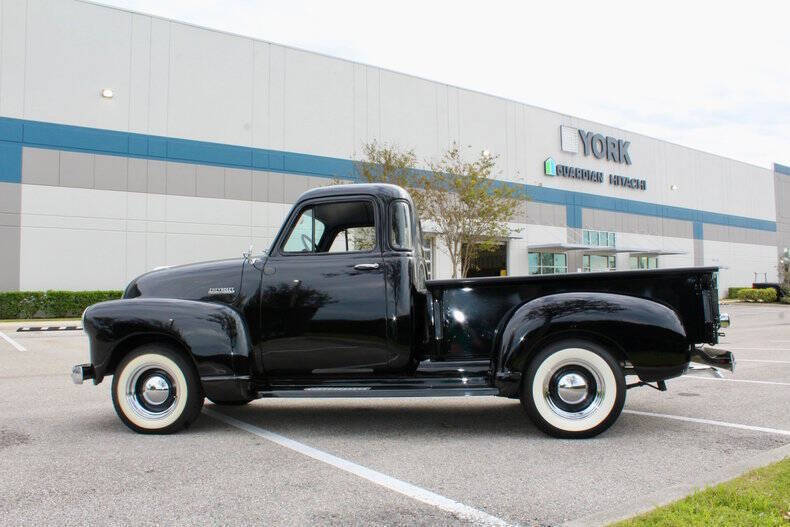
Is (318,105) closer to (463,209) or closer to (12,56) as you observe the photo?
(463,209)

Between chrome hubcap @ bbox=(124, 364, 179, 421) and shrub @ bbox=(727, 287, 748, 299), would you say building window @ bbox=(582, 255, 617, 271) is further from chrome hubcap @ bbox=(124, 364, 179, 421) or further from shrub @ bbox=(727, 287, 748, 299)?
chrome hubcap @ bbox=(124, 364, 179, 421)

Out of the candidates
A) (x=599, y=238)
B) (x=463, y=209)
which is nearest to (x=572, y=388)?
(x=463, y=209)

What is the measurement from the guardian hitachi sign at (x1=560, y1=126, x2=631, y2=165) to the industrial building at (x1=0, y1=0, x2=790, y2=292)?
275cm

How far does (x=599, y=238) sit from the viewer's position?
39438 mm

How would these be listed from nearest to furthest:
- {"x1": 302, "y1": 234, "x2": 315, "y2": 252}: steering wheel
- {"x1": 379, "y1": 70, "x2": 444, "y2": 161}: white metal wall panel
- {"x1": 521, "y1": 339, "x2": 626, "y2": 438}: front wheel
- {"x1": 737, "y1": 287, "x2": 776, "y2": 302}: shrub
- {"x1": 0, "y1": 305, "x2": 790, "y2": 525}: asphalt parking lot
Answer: {"x1": 0, "y1": 305, "x2": 790, "y2": 525}: asphalt parking lot
{"x1": 521, "y1": 339, "x2": 626, "y2": 438}: front wheel
{"x1": 302, "y1": 234, "x2": 315, "y2": 252}: steering wheel
{"x1": 379, "y1": 70, "x2": 444, "y2": 161}: white metal wall panel
{"x1": 737, "y1": 287, "x2": 776, "y2": 302}: shrub

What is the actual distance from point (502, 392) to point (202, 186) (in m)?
22.2

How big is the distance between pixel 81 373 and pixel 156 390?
652 mm

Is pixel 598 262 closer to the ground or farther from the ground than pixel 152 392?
farther from the ground

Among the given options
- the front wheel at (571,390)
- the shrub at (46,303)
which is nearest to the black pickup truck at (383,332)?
the front wheel at (571,390)

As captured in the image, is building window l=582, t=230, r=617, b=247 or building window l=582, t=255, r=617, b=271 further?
building window l=582, t=255, r=617, b=271

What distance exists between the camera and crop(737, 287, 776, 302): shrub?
41.4 meters

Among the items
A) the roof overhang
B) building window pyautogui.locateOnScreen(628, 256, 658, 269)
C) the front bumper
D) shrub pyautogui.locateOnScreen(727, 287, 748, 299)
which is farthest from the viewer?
shrub pyautogui.locateOnScreen(727, 287, 748, 299)

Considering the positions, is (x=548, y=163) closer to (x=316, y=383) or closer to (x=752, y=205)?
(x=752, y=205)

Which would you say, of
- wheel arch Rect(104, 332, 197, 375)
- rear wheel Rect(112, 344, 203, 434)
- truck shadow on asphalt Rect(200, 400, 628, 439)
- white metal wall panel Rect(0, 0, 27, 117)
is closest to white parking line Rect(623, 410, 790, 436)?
truck shadow on asphalt Rect(200, 400, 628, 439)
